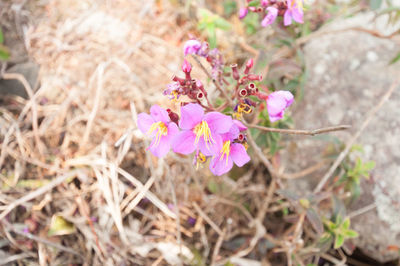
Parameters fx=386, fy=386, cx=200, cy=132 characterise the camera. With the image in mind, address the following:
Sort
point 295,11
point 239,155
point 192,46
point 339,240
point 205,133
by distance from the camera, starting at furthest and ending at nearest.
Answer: point 339,240 → point 295,11 → point 192,46 → point 239,155 → point 205,133

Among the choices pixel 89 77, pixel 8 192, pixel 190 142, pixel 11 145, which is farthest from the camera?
pixel 89 77

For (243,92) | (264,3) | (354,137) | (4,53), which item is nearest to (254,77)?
(243,92)

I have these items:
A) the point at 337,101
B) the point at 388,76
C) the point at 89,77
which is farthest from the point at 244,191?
the point at 89,77

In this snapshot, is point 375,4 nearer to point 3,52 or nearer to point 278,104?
point 278,104

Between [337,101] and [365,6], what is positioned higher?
[365,6]

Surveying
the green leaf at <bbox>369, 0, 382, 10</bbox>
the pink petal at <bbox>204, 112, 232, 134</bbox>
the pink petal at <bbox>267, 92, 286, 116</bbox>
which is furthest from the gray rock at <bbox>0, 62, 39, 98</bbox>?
the green leaf at <bbox>369, 0, 382, 10</bbox>

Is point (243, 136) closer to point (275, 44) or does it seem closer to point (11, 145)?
point (275, 44)

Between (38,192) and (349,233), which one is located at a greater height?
(38,192)
